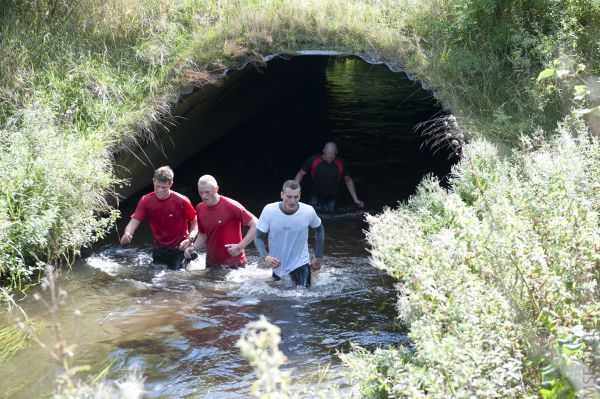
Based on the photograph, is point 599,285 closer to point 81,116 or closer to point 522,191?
point 522,191

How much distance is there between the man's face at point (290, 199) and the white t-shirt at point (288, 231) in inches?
3.0

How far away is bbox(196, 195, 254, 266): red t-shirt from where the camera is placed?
10117 mm

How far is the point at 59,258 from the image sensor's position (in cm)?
1042

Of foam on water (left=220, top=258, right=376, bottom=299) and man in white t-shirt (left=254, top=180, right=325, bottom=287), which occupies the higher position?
man in white t-shirt (left=254, top=180, right=325, bottom=287)

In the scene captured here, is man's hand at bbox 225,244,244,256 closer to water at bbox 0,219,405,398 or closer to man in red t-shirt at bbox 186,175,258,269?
man in red t-shirt at bbox 186,175,258,269

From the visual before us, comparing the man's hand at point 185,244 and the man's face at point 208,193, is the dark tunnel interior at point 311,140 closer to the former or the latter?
the man's hand at point 185,244

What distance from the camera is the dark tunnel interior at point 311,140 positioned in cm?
1619

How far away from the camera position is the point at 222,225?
1015cm

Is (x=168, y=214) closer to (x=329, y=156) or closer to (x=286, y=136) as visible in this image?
(x=329, y=156)

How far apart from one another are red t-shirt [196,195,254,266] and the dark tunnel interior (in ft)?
11.1

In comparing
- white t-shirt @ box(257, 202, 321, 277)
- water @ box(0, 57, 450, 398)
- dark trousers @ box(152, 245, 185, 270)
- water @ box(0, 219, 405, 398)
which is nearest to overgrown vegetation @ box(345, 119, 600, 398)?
water @ box(0, 57, 450, 398)

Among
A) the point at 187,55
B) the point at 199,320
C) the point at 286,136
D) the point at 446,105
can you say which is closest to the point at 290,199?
the point at 199,320

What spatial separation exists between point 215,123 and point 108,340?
10.4m

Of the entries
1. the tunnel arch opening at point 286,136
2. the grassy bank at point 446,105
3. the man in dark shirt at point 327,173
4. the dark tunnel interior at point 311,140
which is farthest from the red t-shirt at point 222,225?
the man in dark shirt at point 327,173
